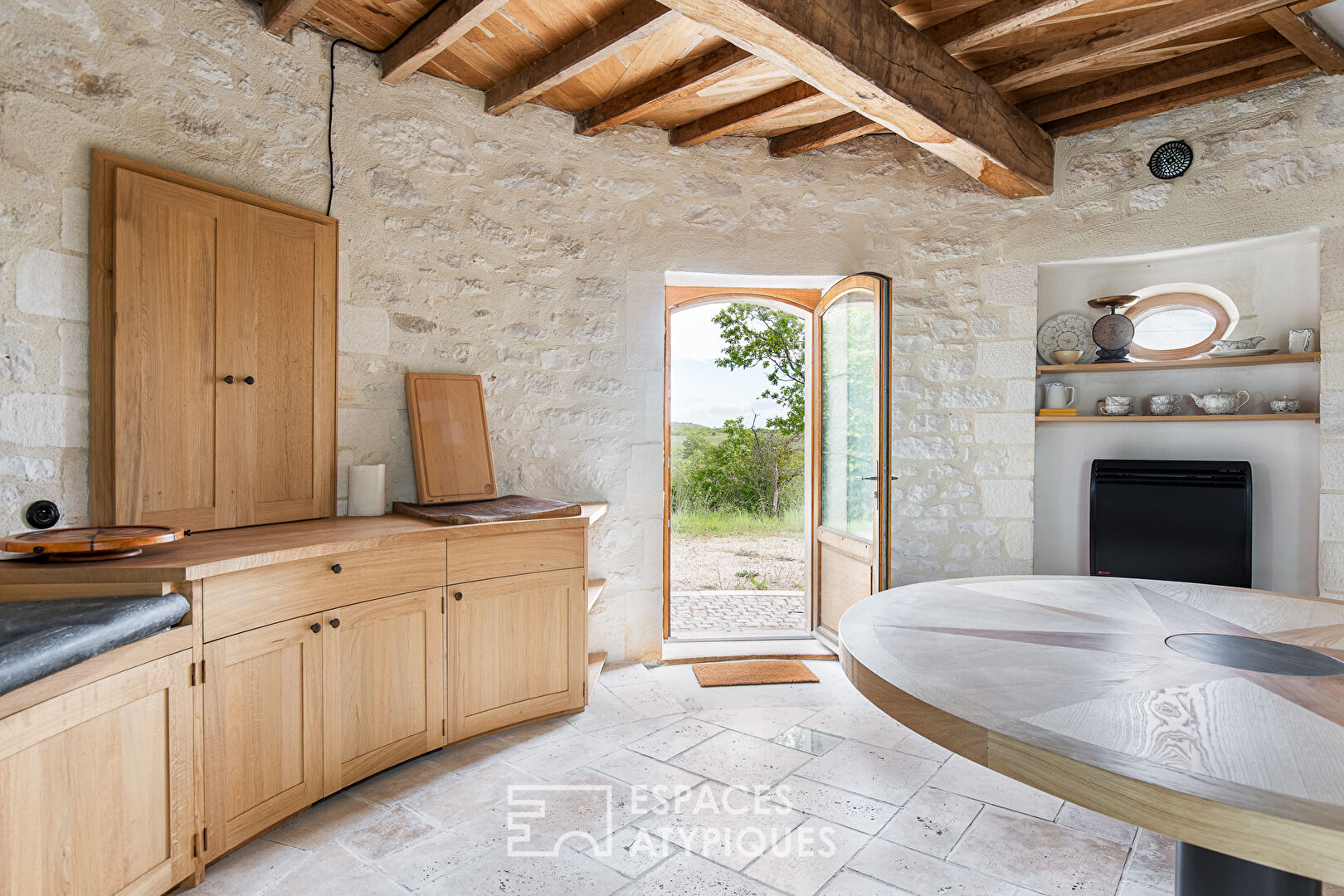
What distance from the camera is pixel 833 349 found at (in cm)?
407

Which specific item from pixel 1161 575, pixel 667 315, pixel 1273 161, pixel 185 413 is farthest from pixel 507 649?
pixel 1273 161

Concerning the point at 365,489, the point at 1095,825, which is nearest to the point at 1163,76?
the point at 1095,825

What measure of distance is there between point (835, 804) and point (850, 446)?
6.61ft

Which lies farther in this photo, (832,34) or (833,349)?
(833,349)

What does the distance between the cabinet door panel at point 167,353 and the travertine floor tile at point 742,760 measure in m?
1.87

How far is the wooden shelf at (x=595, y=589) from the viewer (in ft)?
10.8

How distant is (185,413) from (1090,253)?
3.91 m

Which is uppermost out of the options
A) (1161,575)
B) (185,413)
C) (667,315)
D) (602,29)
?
(602,29)

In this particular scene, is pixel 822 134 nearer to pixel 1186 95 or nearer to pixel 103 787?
pixel 1186 95

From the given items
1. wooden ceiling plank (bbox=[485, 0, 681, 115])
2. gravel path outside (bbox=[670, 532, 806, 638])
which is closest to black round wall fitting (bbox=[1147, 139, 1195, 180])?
wooden ceiling plank (bbox=[485, 0, 681, 115])

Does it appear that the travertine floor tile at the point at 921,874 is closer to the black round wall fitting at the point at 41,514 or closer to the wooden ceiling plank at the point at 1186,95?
the black round wall fitting at the point at 41,514

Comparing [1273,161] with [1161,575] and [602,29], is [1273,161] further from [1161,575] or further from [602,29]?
[602,29]

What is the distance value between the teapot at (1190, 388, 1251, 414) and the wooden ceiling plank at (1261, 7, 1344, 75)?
4.35 feet

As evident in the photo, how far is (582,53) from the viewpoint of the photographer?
2801 mm
